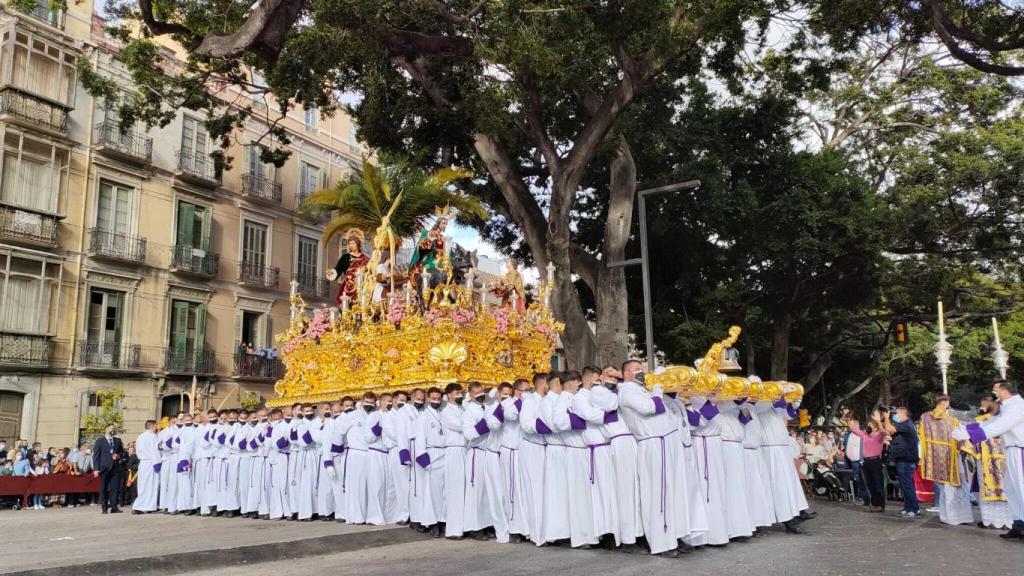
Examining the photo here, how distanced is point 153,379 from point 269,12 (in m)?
20.9

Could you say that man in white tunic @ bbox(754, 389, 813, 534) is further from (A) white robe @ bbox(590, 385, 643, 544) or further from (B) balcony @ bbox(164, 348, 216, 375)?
(B) balcony @ bbox(164, 348, 216, 375)

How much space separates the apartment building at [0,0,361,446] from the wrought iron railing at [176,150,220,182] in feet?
0.24

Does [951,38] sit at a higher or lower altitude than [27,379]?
higher

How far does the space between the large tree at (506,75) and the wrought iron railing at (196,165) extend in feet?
32.5

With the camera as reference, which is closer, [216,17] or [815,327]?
[216,17]

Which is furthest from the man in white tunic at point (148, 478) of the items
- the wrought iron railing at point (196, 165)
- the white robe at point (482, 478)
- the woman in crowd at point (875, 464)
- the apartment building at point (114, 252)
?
the woman in crowd at point (875, 464)

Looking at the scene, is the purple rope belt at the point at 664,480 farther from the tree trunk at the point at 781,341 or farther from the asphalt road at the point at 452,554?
the tree trunk at the point at 781,341

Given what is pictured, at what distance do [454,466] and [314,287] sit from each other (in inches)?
854

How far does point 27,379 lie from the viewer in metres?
21.9

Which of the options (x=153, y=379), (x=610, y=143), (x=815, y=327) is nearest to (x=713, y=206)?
(x=610, y=143)

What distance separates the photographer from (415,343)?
13836 millimetres

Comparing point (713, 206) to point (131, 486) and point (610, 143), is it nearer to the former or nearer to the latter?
point (610, 143)

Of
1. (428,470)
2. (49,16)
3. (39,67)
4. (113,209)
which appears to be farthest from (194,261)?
(428,470)

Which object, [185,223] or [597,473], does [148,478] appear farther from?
[185,223]
